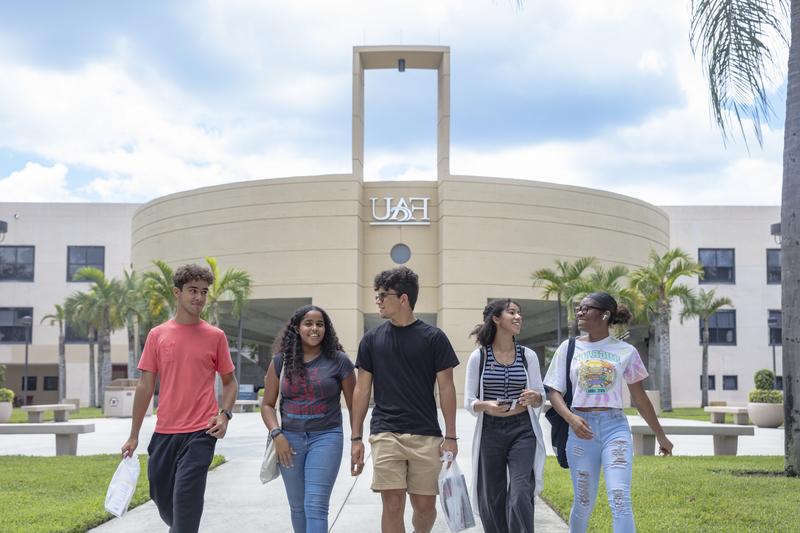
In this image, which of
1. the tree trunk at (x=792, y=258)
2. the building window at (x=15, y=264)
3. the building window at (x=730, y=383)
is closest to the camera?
the tree trunk at (x=792, y=258)

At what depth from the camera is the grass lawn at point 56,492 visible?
28.2ft

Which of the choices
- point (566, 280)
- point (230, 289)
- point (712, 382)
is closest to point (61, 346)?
point (230, 289)

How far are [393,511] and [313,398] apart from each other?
2.95ft

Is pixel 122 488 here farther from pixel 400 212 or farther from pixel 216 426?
pixel 400 212

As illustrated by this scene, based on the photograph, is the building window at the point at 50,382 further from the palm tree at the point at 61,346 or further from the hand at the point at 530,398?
the hand at the point at 530,398

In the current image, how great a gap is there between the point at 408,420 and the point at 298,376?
80cm

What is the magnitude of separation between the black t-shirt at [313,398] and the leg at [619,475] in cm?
183

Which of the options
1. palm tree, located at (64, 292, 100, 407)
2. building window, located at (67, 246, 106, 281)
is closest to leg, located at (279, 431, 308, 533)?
palm tree, located at (64, 292, 100, 407)

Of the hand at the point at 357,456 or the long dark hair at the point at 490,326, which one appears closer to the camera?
the hand at the point at 357,456

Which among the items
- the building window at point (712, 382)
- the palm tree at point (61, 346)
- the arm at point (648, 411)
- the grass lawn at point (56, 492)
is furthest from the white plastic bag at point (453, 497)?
the building window at point (712, 382)

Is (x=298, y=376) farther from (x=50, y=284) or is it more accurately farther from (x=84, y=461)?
(x=50, y=284)

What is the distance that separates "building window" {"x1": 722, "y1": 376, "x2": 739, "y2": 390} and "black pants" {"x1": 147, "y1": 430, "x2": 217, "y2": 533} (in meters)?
52.2

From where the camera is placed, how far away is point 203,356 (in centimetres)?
590

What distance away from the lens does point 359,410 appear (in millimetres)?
5914
